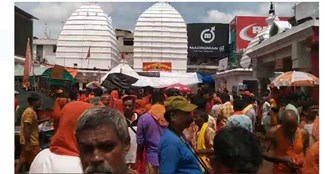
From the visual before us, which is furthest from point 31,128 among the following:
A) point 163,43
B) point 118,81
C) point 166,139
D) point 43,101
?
point 163,43

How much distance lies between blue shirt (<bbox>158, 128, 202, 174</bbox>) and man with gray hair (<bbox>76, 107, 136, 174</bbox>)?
0.74 meters

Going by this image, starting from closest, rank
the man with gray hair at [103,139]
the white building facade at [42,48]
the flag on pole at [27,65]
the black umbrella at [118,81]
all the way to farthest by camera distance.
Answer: the man with gray hair at [103,139], the flag on pole at [27,65], the white building facade at [42,48], the black umbrella at [118,81]

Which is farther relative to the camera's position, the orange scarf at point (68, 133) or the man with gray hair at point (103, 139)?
the orange scarf at point (68, 133)

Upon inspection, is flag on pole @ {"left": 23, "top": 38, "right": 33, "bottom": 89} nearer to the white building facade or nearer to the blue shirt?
the white building facade

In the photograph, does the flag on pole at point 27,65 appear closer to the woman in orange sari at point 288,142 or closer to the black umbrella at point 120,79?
the woman in orange sari at point 288,142

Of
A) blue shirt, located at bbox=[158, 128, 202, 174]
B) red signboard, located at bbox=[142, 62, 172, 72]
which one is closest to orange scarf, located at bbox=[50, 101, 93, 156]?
blue shirt, located at bbox=[158, 128, 202, 174]

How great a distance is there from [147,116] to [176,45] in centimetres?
884

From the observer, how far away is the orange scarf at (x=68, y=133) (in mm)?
1941

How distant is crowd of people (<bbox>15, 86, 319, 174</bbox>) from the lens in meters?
1.57

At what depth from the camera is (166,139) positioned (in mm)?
2406

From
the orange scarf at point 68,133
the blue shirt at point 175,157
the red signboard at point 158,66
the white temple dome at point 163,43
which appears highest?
the white temple dome at point 163,43

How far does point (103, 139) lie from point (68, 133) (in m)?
0.41

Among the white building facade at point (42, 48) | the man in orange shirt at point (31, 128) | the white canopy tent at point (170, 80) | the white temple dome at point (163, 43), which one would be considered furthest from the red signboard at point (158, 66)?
the man in orange shirt at point (31, 128)

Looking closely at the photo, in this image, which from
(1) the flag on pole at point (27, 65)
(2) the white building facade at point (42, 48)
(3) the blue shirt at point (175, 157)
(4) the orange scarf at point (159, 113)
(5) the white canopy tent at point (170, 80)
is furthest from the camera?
(5) the white canopy tent at point (170, 80)
